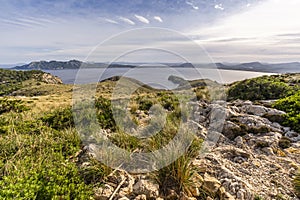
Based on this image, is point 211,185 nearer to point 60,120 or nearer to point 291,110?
point 60,120

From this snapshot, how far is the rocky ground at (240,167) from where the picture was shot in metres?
3.44

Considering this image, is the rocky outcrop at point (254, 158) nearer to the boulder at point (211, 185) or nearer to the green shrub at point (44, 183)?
the boulder at point (211, 185)

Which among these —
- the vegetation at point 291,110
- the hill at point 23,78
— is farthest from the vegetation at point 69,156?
the hill at point 23,78

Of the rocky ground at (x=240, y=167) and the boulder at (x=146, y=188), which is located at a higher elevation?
the boulder at (x=146, y=188)

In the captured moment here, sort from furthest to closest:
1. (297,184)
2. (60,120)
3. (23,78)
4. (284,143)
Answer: (23,78) → (60,120) → (284,143) → (297,184)

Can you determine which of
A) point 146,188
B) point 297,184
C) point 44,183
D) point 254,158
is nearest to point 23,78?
point 254,158

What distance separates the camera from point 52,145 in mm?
4117

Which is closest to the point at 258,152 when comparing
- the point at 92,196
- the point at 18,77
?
the point at 92,196

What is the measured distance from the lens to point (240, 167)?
455cm

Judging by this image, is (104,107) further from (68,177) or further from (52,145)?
(68,177)

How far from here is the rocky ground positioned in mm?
3441

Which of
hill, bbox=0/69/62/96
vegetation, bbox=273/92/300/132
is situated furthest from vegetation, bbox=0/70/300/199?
hill, bbox=0/69/62/96

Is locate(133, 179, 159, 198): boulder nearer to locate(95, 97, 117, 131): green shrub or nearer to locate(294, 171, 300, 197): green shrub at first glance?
locate(294, 171, 300, 197): green shrub

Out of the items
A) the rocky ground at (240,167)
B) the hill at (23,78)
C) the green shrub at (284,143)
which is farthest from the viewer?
the hill at (23,78)
